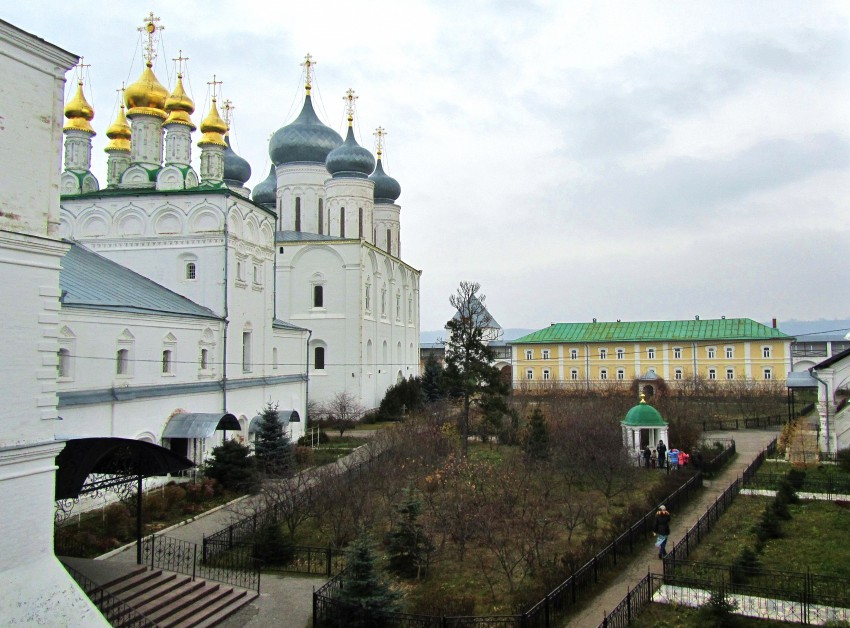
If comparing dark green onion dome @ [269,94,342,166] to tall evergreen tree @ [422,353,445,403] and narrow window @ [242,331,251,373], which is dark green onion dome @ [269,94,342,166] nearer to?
tall evergreen tree @ [422,353,445,403]

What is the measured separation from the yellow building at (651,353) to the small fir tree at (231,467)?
3243 cm

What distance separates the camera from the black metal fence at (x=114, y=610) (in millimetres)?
9391

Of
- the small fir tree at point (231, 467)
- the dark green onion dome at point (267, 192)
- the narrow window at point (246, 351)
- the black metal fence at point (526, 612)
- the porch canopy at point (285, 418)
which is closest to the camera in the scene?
the black metal fence at point (526, 612)

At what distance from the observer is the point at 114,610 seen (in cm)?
951

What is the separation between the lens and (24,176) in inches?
355

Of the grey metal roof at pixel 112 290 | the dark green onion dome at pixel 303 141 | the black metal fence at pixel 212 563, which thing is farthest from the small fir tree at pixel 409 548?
the dark green onion dome at pixel 303 141

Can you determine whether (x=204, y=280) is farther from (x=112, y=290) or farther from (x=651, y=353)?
(x=651, y=353)

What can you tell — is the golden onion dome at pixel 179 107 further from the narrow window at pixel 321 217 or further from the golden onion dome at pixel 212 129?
the narrow window at pixel 321 217

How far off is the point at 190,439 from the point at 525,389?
30.9m

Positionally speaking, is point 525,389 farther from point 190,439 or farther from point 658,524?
point 658,524

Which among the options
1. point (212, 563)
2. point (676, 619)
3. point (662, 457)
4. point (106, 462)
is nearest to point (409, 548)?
point (212, 563)

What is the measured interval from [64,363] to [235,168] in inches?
970

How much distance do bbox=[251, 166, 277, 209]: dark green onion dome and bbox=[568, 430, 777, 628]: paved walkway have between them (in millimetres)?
28821

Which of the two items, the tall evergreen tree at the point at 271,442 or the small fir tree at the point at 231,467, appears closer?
the small fir tree at the point at 231,467
